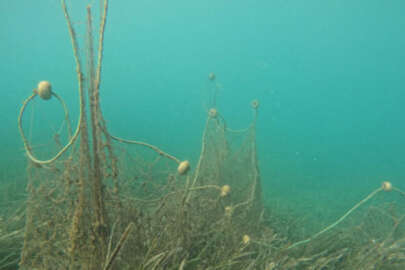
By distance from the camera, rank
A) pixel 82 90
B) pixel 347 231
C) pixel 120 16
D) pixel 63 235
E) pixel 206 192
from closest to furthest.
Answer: pixel 82 90, pixel 63 235, pixel 206 192, pixel 347 231, pixel 120 16

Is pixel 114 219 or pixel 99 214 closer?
pixel 99 214

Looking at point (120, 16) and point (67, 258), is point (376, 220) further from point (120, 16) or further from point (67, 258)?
point (120, 16)

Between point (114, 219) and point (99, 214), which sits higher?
point (99, 214)

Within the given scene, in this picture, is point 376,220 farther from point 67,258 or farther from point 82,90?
point 82,90

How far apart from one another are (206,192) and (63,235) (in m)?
1.82

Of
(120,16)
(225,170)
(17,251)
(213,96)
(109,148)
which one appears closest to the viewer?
(109,148)

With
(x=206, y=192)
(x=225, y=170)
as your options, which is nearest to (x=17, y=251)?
(x=206, y=192)

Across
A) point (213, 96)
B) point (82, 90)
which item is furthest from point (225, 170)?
point (82, 90)

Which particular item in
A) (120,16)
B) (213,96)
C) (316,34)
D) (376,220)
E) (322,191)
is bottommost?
(322,191)

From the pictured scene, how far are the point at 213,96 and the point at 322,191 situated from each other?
9.10m

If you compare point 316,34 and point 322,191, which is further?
point 316,34

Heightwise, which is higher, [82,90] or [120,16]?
[120,16]

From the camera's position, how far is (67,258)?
1.77 m

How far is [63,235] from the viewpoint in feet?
5.73
